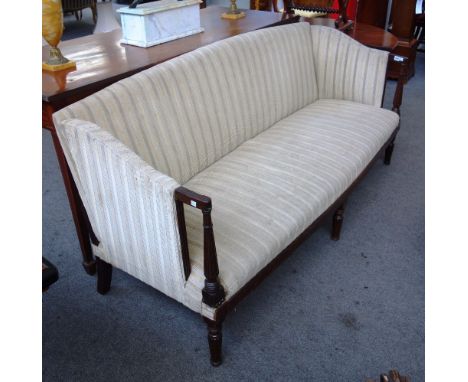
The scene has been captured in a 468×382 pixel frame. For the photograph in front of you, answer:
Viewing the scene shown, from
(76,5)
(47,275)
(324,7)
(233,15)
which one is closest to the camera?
(47,275)

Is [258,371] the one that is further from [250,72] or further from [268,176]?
[250,72]

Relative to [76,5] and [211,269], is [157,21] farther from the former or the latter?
[76,5]

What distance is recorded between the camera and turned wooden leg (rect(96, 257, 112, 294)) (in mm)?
1545

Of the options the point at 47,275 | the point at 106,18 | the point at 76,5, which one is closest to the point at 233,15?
the point at 47,275

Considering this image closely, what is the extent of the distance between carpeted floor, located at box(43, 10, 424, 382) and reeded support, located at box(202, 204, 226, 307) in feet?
0.95

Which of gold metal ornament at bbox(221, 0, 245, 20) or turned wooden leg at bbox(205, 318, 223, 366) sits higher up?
gold metal ornament at bbox(221, 0, 245, 20)

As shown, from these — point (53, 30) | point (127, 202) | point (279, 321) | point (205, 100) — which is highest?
point (53, 30)

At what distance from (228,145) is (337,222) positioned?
1.80ft

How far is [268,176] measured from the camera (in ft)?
5.15

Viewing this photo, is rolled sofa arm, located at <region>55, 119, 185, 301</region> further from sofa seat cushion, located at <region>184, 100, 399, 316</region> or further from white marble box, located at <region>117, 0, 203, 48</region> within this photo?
white marble box, located at <region>117, 0, 203, 48</region>

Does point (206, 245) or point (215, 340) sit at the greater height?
point (206, 245)

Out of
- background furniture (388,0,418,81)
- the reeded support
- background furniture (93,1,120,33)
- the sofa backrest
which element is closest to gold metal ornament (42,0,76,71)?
the sofa backrest

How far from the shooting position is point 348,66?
2.17 meters
